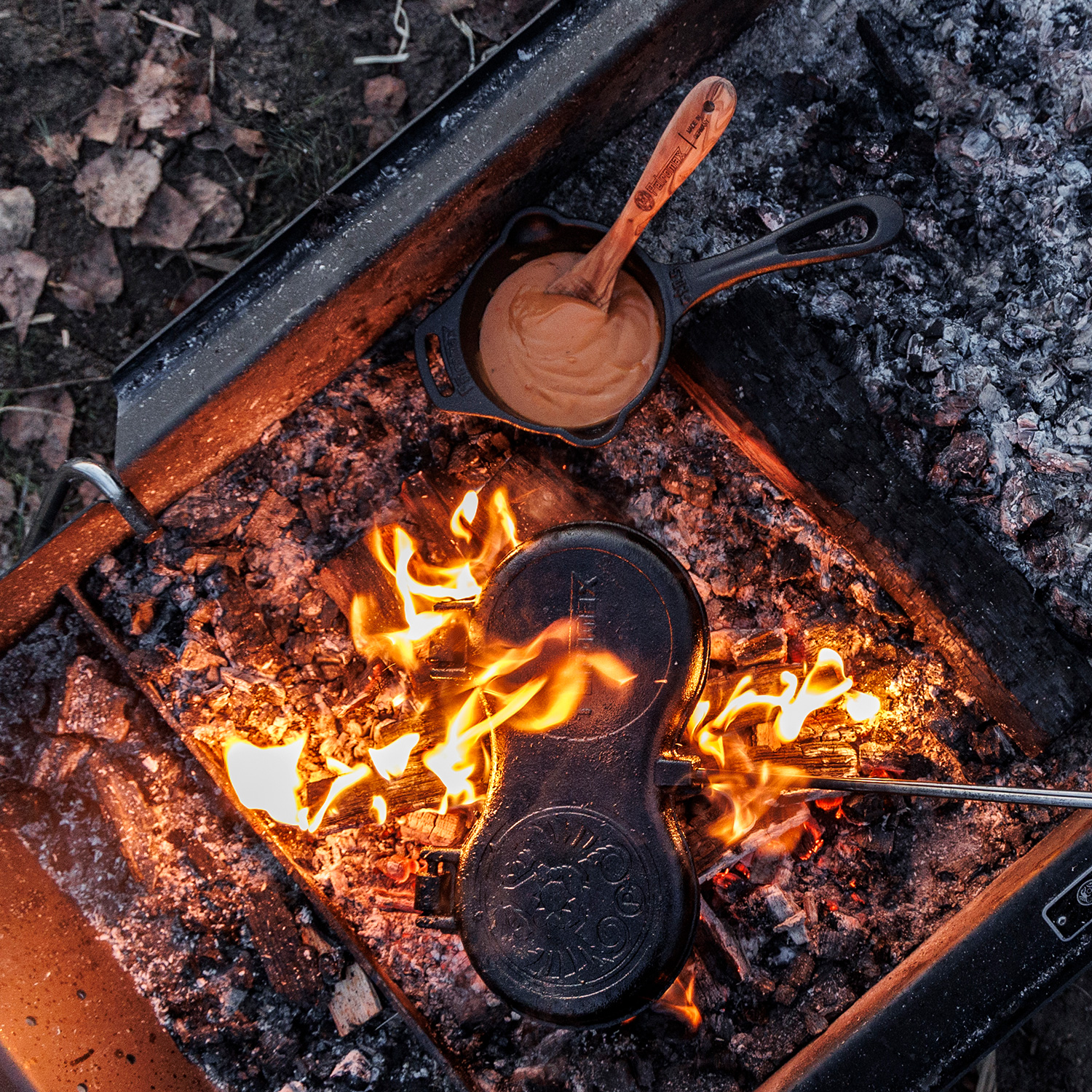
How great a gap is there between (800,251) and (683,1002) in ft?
6.92

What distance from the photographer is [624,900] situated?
2033mm

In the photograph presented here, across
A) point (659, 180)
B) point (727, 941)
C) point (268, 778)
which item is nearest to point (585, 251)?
point (659, 180)

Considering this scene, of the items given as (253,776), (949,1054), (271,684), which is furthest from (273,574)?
(949,1054)

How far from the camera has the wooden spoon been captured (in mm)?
1804

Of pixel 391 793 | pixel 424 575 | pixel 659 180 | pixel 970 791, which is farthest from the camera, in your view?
pixel 424 575

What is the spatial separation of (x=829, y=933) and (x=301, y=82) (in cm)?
328

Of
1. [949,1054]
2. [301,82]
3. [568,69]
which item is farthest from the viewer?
[301,82]

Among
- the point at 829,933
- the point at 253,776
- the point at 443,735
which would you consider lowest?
the point at 829,933

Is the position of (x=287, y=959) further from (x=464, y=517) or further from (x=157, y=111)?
(x=157, y=111)

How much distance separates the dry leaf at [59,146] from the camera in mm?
2717

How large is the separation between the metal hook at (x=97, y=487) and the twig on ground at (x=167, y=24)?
1655 millimetres

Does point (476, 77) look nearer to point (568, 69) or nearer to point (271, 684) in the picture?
point (568, 69)

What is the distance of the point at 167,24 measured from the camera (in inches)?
107

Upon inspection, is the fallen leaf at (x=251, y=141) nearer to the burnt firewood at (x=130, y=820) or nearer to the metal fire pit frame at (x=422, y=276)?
the metal fire pit frame at (x=422, y=276)
